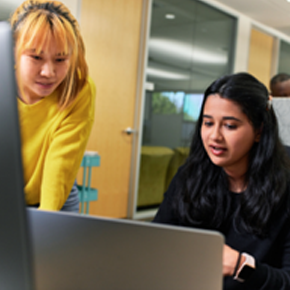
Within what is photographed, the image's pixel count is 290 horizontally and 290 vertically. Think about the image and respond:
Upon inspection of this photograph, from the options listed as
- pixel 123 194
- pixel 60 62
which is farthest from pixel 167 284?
pixel 123 194

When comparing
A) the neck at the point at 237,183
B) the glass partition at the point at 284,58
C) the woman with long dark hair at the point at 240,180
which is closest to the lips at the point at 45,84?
the woman with long dark hair at the point at 240,180

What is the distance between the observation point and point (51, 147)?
1.20 metres

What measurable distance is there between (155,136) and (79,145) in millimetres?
2698

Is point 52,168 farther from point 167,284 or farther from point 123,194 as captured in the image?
point 123,194

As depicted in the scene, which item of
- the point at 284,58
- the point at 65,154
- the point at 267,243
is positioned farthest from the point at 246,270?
the point at 284,58

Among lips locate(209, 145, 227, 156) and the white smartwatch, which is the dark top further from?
the white smartwatch

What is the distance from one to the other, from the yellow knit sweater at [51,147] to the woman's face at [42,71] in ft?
0.13

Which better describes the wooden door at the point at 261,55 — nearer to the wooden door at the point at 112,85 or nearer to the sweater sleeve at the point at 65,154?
the wooden door at the point at 112,85

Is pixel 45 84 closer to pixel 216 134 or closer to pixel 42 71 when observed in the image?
pixel 42 71

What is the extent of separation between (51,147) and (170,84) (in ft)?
9.40

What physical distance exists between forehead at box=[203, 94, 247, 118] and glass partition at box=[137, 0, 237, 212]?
2.63 meters

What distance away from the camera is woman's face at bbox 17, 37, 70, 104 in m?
1.27

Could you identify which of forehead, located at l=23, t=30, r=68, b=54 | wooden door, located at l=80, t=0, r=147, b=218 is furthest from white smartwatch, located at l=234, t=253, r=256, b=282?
wooden door, located at l=80, t=0, r=147, b=218

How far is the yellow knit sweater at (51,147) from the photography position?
3.83 ft
